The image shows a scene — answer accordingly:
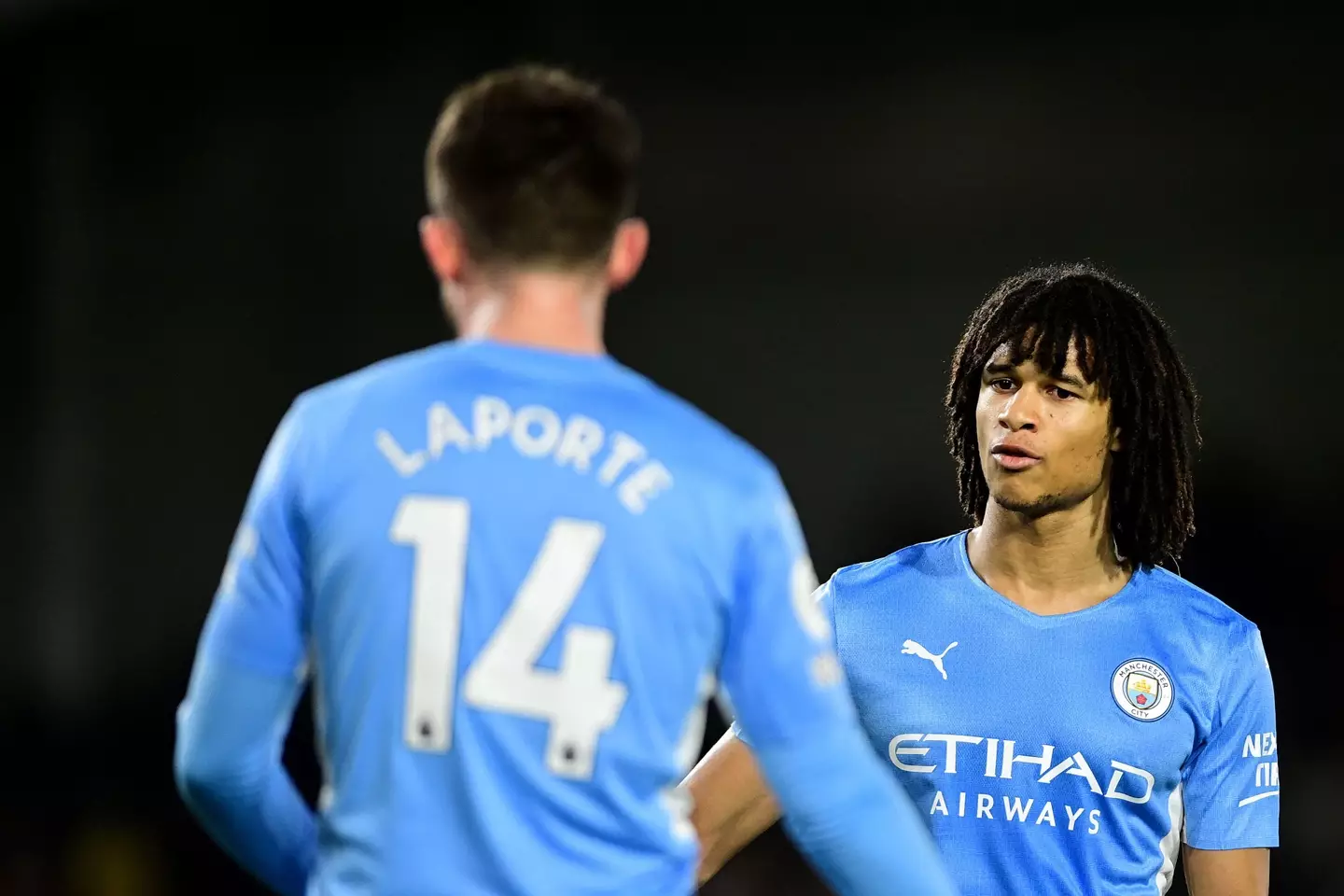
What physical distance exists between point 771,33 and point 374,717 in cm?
737

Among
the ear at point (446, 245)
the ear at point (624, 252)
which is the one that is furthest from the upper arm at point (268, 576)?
the ear at point (624, 252)

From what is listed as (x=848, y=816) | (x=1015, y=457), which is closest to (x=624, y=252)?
(x=848, y=816)

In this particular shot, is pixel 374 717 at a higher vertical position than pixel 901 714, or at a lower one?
higher

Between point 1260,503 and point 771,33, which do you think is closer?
point 1260,503

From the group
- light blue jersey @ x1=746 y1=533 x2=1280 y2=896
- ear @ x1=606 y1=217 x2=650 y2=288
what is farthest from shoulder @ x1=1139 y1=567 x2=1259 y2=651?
ear @ x1=606 y1=217 x2=650 y2=288

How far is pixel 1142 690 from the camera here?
2.94 m

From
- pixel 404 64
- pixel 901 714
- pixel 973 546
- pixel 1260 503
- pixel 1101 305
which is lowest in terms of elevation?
pixel 1260 503

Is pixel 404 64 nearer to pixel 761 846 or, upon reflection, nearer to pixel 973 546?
pixel 761 846

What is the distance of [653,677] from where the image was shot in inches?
66.4

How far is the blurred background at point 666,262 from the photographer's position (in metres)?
7.88

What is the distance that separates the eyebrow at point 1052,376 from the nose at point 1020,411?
0.05 meters

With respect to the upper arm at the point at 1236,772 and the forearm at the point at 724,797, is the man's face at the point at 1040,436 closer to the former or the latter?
the upper arm at the point at 1236,772

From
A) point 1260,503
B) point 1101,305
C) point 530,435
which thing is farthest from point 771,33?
point 530,435

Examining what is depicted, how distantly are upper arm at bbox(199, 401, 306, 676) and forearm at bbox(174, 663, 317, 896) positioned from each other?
0.03 metres
